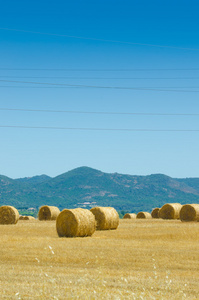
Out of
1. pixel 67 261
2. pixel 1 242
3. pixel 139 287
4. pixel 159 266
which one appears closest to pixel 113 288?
pixel 139 287

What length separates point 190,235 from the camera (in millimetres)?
25531

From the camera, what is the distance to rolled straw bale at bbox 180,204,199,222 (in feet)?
129

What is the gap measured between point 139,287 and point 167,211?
1435 inches

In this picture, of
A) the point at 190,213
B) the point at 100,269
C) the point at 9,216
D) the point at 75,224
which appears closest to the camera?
the point at 100,269

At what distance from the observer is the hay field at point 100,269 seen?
394 inches

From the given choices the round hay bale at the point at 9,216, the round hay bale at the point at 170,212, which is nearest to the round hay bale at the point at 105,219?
the round hay bale at the point at 9,216

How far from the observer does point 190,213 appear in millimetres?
39656

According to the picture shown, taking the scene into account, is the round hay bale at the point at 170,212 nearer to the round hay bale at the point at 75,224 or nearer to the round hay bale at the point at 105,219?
the round hay bale at the point at 105,219

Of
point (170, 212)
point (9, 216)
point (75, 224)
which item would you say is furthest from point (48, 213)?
point (75, 224)

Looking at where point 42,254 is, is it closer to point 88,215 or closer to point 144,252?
point 144,252

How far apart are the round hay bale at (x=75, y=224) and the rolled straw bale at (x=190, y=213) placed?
1582cm

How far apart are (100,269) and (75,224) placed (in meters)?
18.0

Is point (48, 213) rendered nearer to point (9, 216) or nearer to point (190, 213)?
point (9, 216)

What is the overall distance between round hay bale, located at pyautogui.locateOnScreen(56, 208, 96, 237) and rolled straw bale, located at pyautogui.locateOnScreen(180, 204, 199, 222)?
51.9 feet
